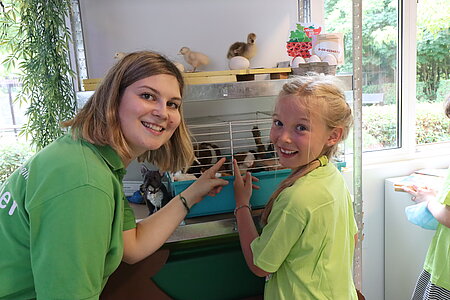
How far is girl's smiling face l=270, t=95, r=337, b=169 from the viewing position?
80 centimetres

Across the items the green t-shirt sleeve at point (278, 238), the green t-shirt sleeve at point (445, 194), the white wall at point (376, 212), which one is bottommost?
the white wall at point (376, 212)

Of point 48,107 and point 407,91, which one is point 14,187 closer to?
point 48,107

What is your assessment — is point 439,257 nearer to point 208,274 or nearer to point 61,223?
point 208,274

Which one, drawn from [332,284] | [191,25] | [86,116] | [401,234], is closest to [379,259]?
[401,234]

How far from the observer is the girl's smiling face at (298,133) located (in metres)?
0.80

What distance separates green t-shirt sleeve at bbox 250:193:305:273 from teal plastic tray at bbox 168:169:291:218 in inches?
7.9

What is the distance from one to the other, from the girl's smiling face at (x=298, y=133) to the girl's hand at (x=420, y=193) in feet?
2.51

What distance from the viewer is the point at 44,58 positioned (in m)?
1.13

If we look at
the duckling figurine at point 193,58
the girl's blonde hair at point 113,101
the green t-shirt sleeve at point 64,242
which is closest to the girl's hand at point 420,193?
the duckling figurine at point 193,58

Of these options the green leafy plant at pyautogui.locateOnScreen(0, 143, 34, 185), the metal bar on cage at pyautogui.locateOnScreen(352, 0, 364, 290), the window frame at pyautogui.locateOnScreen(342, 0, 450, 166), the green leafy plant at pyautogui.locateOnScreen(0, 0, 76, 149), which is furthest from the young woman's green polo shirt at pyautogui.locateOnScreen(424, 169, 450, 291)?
the green leafy plant at pyautogui.locateOnScreen(0, 143, 34, 185)

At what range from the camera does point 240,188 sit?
3.01ft

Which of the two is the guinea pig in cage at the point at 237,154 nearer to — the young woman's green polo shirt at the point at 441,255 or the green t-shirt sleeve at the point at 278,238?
the green t-shirt sleeve at the point at 278,238

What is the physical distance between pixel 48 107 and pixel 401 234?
1.55 m

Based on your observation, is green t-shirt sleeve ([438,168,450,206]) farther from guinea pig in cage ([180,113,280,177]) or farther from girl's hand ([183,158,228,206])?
girl's hand ([183,158,228,206])
